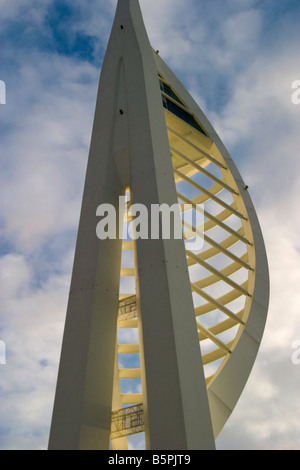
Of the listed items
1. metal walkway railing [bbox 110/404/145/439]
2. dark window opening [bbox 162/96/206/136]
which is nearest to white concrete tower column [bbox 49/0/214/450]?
metal walkway railing [bbox 110/404/145/439]

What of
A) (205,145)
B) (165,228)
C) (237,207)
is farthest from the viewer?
(205,145)

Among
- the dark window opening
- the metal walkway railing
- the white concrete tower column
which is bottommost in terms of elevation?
the metal walkway railing

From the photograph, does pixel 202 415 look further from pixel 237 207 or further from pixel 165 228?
pixel 237 207

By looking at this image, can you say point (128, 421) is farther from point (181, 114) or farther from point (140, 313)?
point (181, 114)

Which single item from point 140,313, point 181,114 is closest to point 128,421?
point 140,313

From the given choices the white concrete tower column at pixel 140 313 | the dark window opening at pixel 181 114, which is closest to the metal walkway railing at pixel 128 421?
the white concrete tower column at pixel 140 313

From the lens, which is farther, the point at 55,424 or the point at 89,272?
the point at 89,272

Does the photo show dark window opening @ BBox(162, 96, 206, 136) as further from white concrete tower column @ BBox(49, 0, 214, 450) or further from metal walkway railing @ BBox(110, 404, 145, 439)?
metal walkway railing @ BBox(110, 404, 145, 439)

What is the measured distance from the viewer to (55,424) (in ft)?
30.3

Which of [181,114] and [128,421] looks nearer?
[128,421]

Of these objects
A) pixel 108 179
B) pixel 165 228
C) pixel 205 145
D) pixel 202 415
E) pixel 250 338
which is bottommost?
pixel 202 415

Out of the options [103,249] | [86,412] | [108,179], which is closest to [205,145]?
[108,179]

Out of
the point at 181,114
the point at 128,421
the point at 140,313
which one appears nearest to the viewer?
the point at 128,421
